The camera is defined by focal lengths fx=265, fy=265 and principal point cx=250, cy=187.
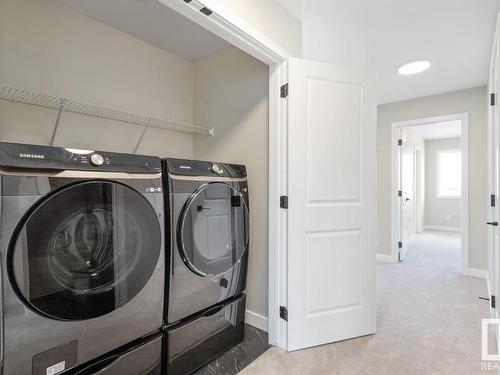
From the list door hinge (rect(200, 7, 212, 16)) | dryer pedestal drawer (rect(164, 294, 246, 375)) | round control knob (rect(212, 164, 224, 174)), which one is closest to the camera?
door hinge (rect(200, 7, 212, 16))

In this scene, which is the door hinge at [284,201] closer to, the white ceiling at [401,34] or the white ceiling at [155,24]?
the white ceiling at [401,34]

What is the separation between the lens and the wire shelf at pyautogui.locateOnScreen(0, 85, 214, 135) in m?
1.49

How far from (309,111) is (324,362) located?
1.63 m

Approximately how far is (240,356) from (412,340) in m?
1.25

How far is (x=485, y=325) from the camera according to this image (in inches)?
82.0

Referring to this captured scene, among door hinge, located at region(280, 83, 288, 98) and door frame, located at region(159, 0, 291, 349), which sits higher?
door hinge, located at region(280, 83, 288, 98)

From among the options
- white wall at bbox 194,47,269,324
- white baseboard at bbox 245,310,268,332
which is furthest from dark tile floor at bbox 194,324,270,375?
white wall at bbox 194,47,269,324

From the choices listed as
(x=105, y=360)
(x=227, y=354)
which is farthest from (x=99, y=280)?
(x=227, y=354)

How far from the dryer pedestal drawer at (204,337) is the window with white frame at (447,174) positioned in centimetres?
716

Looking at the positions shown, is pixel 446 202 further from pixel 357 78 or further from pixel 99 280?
pixel 99 280

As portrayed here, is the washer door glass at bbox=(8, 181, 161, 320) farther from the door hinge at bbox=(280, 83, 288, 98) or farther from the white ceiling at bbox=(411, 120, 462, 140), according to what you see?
the white ceiling at bbox=(411, 120, 462, 140)

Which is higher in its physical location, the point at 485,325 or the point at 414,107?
the point at 414,107

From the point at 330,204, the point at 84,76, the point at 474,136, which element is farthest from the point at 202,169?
the point at 474,136

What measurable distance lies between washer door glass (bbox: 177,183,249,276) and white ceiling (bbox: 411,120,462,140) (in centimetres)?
501
